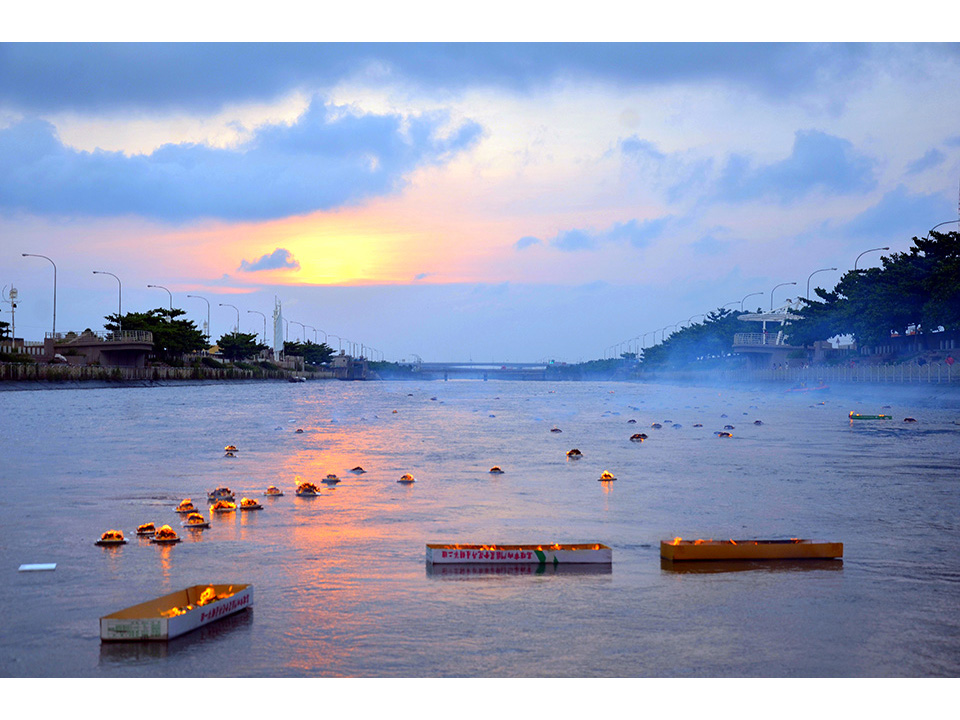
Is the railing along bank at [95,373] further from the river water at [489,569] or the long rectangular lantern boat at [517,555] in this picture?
the long rectangular lantern boat at [517,555]

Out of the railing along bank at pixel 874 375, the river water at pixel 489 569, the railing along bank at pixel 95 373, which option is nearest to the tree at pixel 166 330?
the railing along bank at pixel 95 373

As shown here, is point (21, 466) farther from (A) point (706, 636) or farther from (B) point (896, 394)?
(B) point (896, 394)

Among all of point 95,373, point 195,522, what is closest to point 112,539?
point 195,522

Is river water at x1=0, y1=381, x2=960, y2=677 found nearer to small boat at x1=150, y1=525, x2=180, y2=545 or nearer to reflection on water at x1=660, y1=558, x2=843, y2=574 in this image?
reflection on water at x1=660, y1=558, x2=843, y2=574

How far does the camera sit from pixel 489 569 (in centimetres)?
1319

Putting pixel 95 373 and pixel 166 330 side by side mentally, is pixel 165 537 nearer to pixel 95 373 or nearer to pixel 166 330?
pixel 95 373

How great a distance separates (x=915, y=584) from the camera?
40.9 ft

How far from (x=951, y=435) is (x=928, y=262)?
2504 inches

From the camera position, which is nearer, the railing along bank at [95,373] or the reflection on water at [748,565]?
the reflection on water at [748,565]

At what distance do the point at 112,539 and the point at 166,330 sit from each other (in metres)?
155

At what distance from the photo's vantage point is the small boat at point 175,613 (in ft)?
30.8

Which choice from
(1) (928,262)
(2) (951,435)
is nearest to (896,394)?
(1) (928,262)

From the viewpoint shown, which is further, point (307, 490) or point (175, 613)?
point (307, 490)

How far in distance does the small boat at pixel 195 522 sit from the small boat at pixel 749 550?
8014 millimetres
